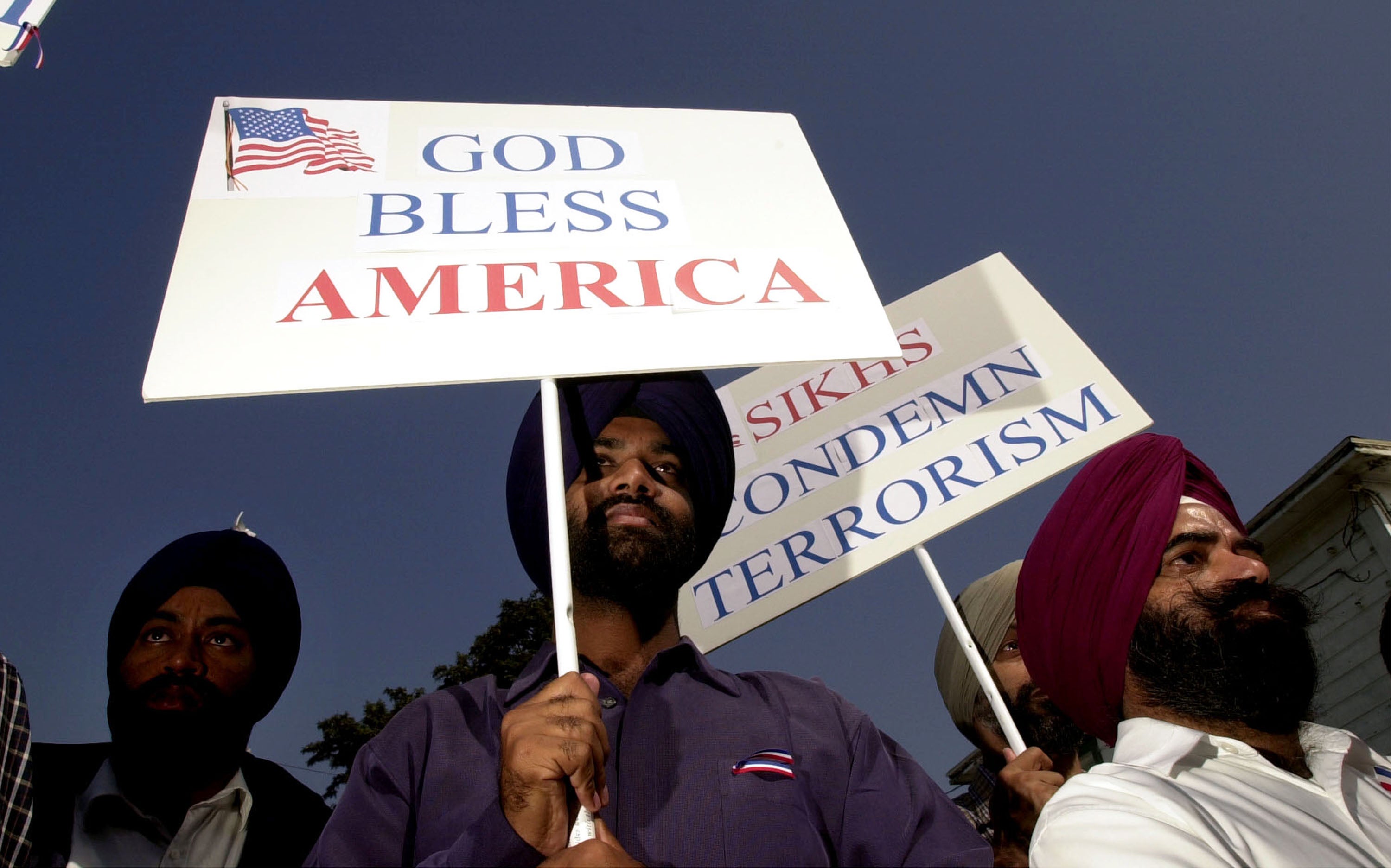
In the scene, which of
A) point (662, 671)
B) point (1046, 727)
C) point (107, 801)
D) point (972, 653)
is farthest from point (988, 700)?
point (107, 801)

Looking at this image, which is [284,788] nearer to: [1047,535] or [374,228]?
[374,228]

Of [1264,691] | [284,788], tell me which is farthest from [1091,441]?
[284,788]

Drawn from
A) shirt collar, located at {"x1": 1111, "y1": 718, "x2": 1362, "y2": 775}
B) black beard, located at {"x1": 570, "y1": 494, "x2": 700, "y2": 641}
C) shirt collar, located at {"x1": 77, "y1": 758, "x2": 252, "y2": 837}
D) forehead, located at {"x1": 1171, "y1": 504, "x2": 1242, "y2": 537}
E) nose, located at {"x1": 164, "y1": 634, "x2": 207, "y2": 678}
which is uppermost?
nose, located at {"x1": 164, "y1": 634, "x2": 207, "y2": 678}

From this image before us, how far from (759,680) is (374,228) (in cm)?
143

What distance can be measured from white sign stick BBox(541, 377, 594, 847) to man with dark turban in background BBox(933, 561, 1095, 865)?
219cm

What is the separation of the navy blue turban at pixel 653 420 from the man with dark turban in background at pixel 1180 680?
884 mm

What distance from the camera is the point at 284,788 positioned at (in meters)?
2.89

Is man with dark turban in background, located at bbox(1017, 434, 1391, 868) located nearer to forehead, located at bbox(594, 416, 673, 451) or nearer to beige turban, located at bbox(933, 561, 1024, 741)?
forehead, located at bbox(594, 416, 673, 451)

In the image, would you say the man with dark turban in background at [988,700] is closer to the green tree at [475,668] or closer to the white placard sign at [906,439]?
the white placard sign at [906,439]

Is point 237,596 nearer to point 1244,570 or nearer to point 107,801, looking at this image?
point 107,801

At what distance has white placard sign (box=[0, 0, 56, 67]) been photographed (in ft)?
10.3

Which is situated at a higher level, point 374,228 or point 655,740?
point 374,228

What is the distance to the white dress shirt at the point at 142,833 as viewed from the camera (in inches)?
95.5

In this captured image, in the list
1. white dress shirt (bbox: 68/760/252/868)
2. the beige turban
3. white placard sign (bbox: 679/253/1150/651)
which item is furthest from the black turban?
the beige turban
